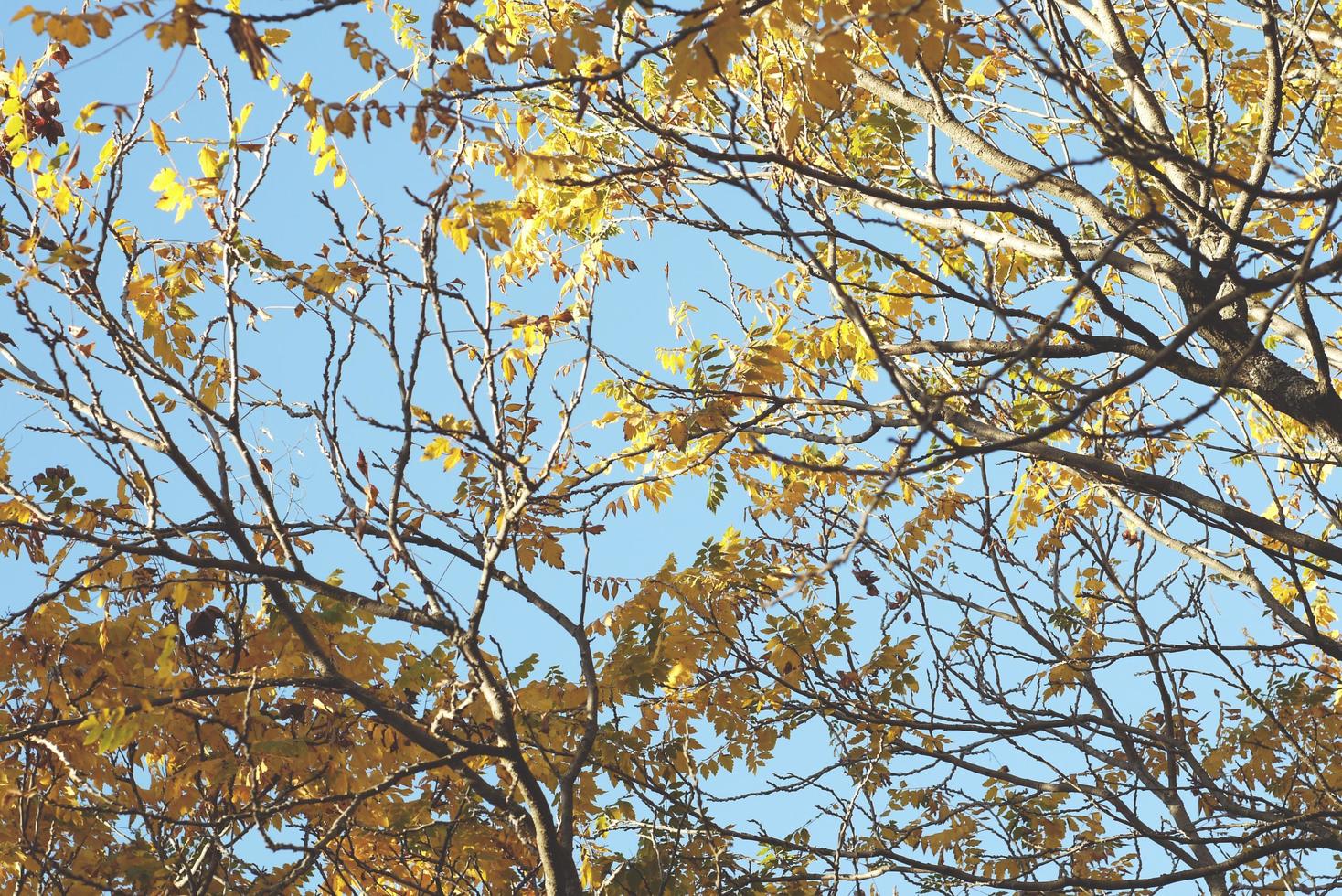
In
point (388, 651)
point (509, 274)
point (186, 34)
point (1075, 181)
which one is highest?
point (509, 274)

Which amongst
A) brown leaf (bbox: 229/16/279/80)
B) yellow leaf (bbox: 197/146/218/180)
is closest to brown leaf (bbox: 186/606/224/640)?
yellow leaf (bbox: 197/146/218/180)

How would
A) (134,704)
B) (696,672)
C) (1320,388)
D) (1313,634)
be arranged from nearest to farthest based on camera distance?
1. (134,704)
2. (1320,388)
3. (1313,634)
4. (696,672)

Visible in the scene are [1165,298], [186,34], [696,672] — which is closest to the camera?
[186,34]

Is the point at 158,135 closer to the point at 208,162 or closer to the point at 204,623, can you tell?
the point at 208,162

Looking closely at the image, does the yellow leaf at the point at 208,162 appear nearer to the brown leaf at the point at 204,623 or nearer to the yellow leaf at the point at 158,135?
the yellow leaf at the point at 158,135


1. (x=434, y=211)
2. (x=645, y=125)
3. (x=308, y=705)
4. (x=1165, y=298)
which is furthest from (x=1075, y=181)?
(x=308, y=705)

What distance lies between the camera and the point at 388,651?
4848 millimetres

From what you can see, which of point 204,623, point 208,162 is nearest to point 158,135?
point 208,162

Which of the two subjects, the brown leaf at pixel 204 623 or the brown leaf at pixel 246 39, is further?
the brown leaf at pixel 204 623

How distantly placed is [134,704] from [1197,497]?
3692 millimetres

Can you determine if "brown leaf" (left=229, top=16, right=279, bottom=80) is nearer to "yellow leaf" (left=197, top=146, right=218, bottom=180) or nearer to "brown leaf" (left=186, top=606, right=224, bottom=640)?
"yellow leaf" (left=197, top=146, right=218, bottom=180)

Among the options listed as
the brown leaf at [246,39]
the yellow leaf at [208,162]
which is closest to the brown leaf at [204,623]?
the yellow leaf at [208,162]

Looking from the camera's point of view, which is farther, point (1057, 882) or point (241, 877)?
point (241, 877)

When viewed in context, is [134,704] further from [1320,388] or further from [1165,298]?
[1165,298]
